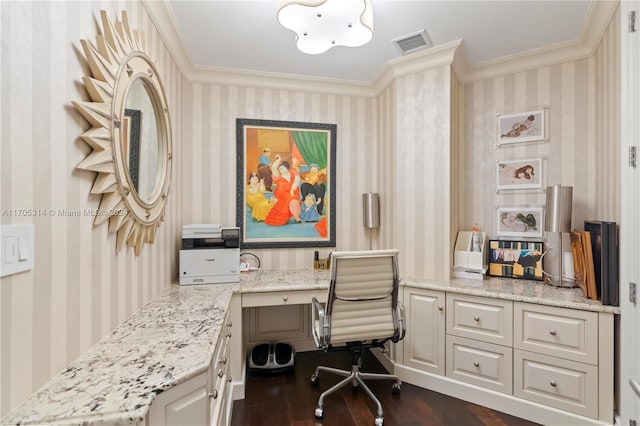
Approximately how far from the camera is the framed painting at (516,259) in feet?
7.89

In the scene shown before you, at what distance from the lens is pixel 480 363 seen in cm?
214

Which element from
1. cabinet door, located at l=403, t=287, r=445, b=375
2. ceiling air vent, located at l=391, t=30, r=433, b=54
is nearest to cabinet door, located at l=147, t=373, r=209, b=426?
cabinet door, located at l=403, t=287, r=445, b=375

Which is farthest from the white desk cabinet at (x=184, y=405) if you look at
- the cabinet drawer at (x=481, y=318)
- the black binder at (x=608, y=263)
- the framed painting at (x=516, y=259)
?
the framed painting at (x=516, y=259)

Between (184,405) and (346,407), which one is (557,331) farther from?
(184,405)

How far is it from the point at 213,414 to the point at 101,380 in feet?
2.03

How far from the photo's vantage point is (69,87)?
103cm

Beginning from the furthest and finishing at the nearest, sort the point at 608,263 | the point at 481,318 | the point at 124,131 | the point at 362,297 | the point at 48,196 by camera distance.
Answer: the point at 481,318 < the point at 362,297 < the point at 608,263 < the point at 124,131 < the point at 48,196

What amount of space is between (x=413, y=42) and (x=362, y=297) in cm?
201

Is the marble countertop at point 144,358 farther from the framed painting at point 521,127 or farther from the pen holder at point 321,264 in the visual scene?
the framed painting at point 521,127

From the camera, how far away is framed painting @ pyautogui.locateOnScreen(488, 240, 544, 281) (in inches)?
94.6

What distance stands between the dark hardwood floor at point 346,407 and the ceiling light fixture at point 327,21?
2.45m

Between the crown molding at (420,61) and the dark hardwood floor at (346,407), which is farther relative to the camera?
the crown molding at (420,61)

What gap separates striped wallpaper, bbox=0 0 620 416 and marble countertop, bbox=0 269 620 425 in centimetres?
7

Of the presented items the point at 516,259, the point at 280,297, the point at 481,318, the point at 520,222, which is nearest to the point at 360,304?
the point at 280,297
